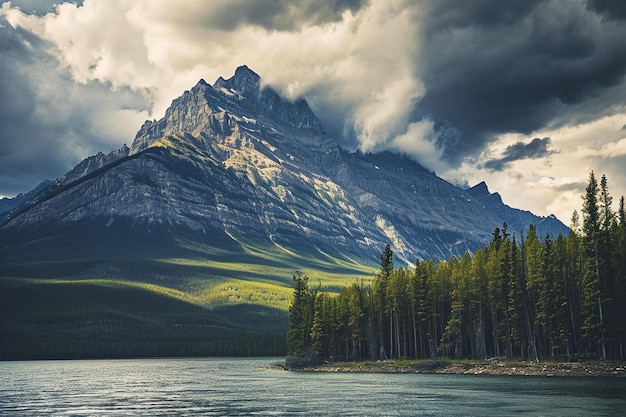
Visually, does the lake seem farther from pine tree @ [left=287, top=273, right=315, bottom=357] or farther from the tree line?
pine tree @ [left=287, top=273, right=315, bottom=357]

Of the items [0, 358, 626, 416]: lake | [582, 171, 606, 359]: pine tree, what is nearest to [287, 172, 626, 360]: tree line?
[582, 171, 606, 359]: pine tree

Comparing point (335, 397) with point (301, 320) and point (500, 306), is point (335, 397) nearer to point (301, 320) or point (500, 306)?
point (500, 306)

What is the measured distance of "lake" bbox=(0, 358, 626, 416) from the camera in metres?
77.5

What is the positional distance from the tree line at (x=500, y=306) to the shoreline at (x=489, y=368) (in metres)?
3.63

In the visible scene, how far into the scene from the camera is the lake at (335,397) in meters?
77.5

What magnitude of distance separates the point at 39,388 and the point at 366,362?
7572 centimetres

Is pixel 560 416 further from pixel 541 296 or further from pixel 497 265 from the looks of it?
pixel 497 265

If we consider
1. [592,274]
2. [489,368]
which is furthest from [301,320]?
[592,274]

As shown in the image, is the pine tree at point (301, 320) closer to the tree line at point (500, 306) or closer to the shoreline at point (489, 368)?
the tree line at point (500, 306)

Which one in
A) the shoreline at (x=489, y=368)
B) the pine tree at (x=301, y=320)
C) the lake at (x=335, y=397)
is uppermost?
the pine tree at (x=301, y=320)

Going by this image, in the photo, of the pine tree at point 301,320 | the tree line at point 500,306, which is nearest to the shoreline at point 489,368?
the tree line at point 500,306

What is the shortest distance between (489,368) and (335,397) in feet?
160

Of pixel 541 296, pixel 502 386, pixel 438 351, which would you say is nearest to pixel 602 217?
pixel 541 296

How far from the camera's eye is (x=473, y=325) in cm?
14588
